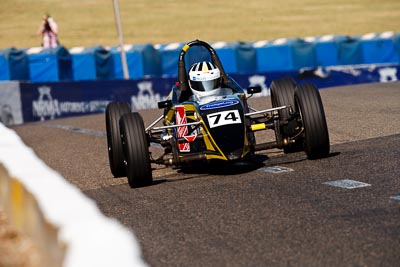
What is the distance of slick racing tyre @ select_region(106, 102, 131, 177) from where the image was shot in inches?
402

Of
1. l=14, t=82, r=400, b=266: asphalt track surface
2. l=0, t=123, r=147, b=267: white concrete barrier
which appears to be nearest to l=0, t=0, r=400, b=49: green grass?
l=14, t=82, r=400, b=266: asphalt track surface

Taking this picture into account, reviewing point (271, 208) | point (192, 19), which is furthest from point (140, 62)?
point (271, 208)

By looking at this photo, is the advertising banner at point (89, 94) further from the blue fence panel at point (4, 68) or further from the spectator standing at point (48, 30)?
the spectator standing at point (48, 30)

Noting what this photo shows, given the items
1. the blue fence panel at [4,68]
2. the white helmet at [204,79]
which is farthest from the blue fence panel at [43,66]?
the white helmet at [204,79]

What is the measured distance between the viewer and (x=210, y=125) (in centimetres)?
934

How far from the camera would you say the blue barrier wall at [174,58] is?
1178 inches

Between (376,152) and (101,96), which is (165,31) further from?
(376,152)

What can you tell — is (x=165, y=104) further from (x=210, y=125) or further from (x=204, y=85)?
(x=210, y=125)

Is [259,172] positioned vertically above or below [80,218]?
below

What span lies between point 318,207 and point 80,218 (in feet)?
9.47

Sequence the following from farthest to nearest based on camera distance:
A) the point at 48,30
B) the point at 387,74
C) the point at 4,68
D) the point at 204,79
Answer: the point at 48,30, the point at 4,68, the point at 387,74, the point at 204,79

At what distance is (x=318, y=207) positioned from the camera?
691cm

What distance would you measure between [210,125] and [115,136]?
4.19 feet

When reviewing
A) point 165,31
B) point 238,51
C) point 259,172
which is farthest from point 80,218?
point 165,31
